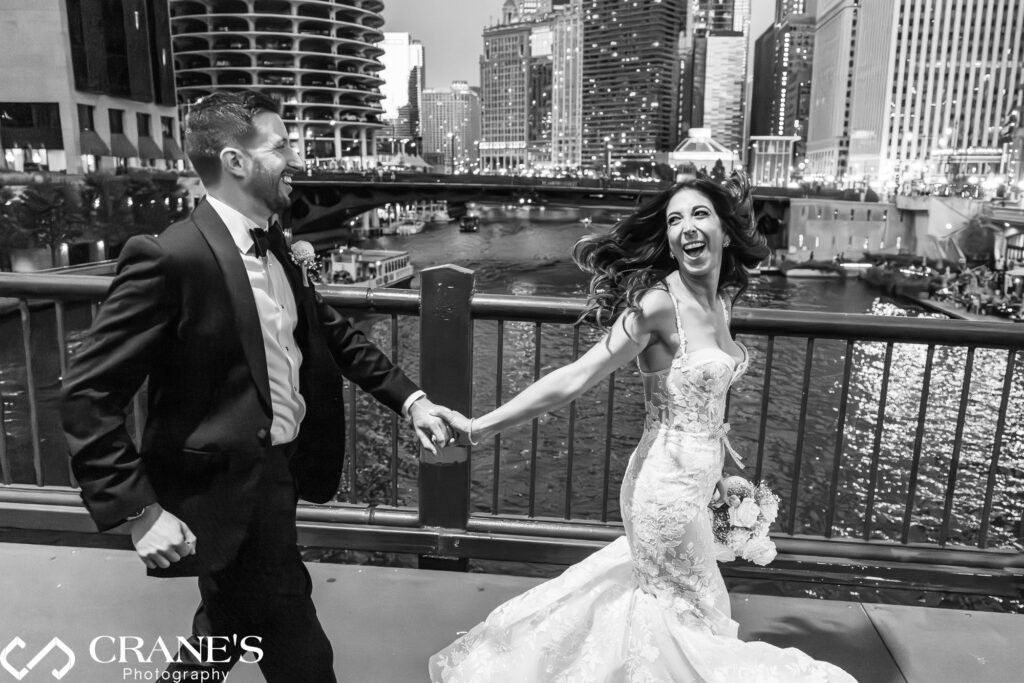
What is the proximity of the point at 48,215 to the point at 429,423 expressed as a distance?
125 ft

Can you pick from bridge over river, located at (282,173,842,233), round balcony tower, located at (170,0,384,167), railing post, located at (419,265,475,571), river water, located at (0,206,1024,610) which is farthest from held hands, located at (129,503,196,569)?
round balcony tower, located at (170,0,384,167)

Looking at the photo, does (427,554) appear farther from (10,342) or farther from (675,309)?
(10,342)

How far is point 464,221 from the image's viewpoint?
7369cm

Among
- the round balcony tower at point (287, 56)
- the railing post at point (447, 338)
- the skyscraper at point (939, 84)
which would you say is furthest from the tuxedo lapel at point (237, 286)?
the skyscraper at point (939, 84)

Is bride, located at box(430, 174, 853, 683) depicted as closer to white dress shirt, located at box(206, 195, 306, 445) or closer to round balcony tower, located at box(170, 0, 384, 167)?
white dress shirt, located at box(206, 195, 306, 445)

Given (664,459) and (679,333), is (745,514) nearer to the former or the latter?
(664,459)

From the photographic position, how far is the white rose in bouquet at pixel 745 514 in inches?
102

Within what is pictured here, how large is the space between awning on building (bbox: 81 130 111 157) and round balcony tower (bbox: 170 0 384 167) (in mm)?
46170

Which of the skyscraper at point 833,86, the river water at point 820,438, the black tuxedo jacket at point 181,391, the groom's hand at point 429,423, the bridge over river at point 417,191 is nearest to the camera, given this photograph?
the black tuxedo jacket at point 181,391

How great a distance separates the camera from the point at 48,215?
3469 cm

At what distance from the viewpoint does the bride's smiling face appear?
2.45 m

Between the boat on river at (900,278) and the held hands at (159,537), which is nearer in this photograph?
the held hands at (159,537)

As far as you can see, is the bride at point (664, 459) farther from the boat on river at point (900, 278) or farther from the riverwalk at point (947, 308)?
the boat on river at point (900, 278)

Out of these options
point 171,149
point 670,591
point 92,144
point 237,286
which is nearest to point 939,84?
point 171,149
